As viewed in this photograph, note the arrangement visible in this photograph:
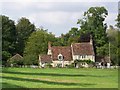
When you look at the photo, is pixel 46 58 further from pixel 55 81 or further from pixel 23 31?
pixel 55 81

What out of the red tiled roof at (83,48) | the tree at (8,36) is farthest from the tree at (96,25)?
the tree at (8,36)

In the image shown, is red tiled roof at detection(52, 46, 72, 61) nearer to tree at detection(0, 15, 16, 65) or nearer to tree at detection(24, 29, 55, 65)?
tree at detection(24, 29, 55, 65)

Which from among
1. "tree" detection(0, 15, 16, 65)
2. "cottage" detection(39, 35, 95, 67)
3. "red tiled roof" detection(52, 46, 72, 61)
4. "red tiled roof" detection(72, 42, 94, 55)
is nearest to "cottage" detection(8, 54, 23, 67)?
"cottage" detection(39, 35, 95, 67)

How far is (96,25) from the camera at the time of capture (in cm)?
11394

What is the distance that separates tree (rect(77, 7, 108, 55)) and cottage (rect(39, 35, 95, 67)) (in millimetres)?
4683

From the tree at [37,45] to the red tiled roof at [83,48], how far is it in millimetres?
8893

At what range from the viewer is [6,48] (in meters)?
109

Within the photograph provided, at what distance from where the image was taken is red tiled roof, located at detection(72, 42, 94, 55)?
106 metres

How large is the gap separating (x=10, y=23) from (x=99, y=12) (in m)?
25.9

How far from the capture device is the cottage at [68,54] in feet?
343

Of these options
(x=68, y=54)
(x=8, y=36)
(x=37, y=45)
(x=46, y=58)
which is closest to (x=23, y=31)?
(x=8, y=36)

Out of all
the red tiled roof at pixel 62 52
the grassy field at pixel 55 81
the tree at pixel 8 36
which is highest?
the tree at pixel 8 36

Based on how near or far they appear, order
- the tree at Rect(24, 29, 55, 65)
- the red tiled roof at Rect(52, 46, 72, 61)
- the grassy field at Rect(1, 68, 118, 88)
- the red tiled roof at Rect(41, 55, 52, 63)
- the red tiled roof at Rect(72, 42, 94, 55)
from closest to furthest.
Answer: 1. the grassy field at Rect(1, 68, 118, 88)
2. the red tiled roof at Rect(41, 55, 52, 63)
3. the tree at Rect(24, 29, 55, 65)
4. the red tiled roof at Rect(52, 46, 72, 61)
5. the red tiled roof at Rect(72, 42, 94, 55)

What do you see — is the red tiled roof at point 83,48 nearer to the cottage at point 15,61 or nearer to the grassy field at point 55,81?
the cottage at point 15,61
